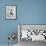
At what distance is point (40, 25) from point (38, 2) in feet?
2.62

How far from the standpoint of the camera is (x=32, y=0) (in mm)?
4559

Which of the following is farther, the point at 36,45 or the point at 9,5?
the point at 9,5

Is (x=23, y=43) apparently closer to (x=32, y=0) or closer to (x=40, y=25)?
(x=40, y=25)

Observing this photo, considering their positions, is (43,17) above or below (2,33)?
above

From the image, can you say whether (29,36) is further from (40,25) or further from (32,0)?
(32,0)

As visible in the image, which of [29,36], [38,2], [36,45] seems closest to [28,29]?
[29,36]

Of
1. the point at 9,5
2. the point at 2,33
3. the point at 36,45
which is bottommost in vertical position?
the point at 36,45

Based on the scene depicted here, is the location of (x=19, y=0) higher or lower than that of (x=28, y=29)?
higher

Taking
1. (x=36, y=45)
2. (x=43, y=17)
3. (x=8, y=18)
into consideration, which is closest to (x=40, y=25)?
(x=43, y=17)

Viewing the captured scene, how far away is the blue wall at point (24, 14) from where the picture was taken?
4523mm

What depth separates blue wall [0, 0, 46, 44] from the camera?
14.8ft

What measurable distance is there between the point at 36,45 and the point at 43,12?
1201mm

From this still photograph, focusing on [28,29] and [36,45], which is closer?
[36,45]

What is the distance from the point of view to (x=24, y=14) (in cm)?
455
